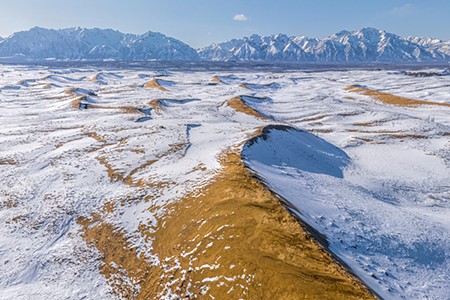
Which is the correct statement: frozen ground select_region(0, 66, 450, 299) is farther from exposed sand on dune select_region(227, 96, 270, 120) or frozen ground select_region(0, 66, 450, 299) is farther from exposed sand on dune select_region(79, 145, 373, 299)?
exposed sand on dune select_region(227, 96, 270, 120)

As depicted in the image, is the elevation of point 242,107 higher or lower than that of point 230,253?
lower

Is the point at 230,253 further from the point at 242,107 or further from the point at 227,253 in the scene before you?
the point at 242,107

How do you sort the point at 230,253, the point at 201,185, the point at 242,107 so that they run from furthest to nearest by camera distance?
the point at 242,107 → the point at 201,185 → the point at 230,253

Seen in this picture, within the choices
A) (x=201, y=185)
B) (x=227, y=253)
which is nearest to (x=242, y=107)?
(x=201, y=185)

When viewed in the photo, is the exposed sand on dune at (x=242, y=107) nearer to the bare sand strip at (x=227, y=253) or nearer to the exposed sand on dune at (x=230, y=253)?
the bare sand strip at (x=227, y=253)

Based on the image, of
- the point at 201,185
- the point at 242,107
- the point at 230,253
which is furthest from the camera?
the point at 242,107

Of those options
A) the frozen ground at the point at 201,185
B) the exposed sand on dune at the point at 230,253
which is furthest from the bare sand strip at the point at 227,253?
the frozen ground at the point at 201,185

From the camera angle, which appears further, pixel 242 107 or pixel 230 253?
pixel 242 107
